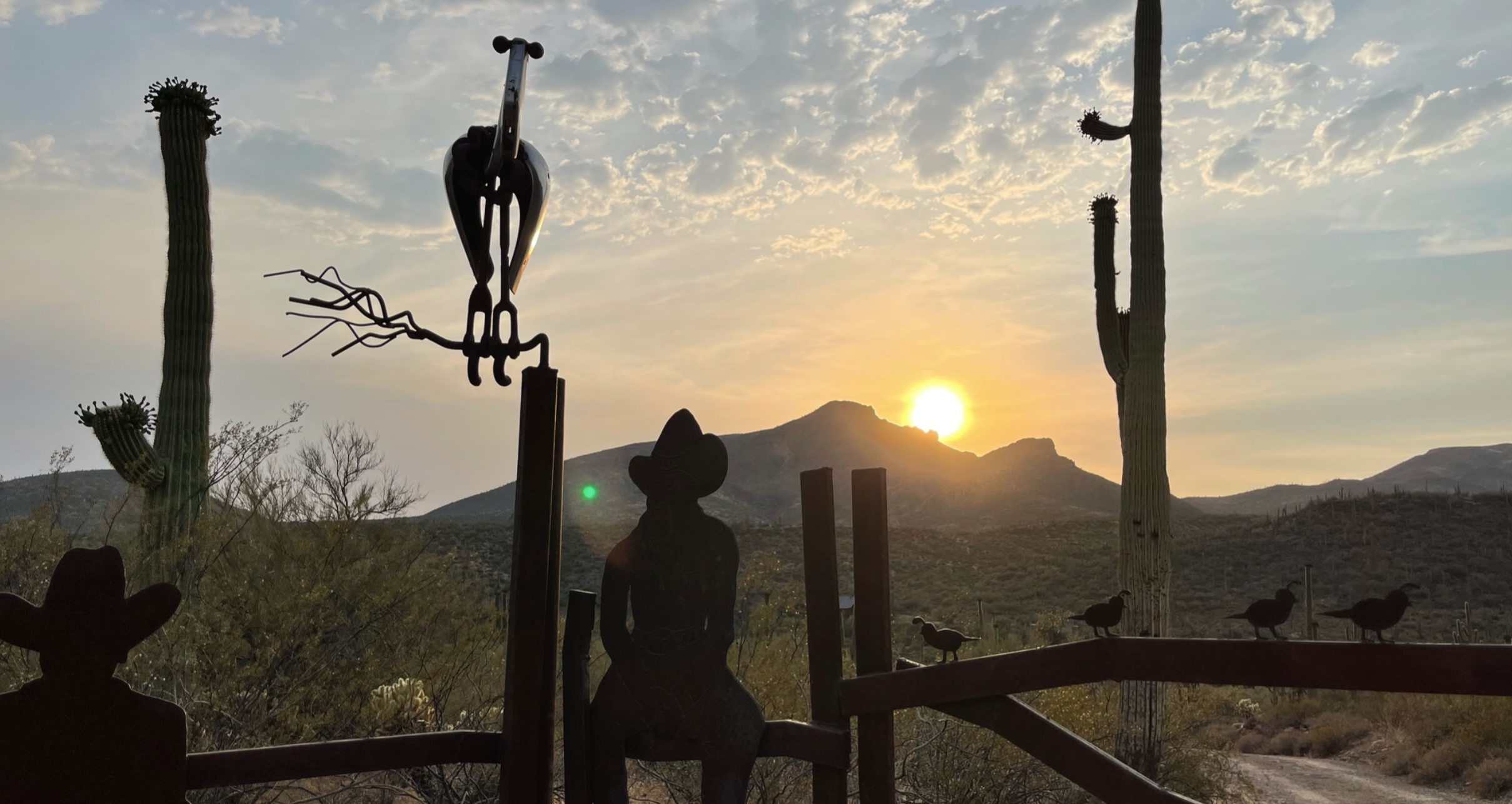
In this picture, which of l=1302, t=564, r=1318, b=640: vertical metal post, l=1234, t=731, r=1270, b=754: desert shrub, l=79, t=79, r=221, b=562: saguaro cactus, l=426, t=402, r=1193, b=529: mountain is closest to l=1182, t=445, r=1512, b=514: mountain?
l=426, t=402, r=1193, b=529: mountain

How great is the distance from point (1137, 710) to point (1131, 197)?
15.3 ft

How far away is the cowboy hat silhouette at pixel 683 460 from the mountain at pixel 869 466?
26.7m

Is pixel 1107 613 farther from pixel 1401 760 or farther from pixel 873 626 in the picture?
pixel 1401 760

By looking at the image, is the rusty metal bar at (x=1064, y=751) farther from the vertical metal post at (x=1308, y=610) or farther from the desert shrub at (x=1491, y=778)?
the desert shrub at (x=1491, y=778)

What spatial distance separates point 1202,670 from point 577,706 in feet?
5.06

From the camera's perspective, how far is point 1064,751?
2.29 metres

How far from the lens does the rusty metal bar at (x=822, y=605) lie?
256cm

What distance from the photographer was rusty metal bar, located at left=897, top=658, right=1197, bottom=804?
7.00 ft

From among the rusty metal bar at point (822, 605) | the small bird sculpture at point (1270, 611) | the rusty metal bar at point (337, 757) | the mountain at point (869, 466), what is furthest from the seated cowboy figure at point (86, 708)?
the mountain at point (869, 466)

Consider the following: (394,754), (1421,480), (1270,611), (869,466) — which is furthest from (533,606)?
(1421,480)

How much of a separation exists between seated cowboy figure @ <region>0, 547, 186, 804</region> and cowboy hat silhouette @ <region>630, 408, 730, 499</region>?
3.71 ft

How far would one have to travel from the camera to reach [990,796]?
6.54 meters

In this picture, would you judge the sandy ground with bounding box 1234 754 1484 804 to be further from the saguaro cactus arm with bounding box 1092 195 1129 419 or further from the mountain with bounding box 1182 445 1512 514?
the mountain with bounding box 1182 445 1512 514

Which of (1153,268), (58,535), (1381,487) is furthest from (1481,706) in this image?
(1381,487)
